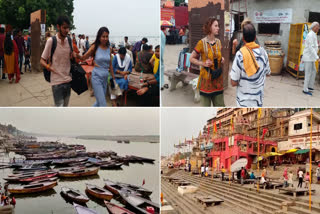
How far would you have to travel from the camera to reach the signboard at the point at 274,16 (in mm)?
6980

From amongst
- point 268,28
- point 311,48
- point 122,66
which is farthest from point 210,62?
point 268,28

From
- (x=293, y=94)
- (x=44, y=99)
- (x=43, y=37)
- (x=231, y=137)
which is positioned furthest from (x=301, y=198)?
(x=43, y=37)

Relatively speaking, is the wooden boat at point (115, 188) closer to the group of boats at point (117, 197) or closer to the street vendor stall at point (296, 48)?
the group of boats at point (117, 197)

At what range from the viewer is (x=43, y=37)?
6887mm

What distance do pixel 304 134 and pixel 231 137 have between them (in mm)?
1925

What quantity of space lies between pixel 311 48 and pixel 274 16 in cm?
231

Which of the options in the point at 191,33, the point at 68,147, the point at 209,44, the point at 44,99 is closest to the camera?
the point at 209,44

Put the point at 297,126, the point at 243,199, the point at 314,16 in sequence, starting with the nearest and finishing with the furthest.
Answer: the point at 243,199
the point at 297,126
the point at 314,16

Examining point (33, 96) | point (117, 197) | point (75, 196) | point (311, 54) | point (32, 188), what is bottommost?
point (117, 197)

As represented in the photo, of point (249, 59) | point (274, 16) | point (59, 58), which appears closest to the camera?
point (249, 59)

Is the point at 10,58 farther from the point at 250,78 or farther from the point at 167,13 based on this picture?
the point at 250,78

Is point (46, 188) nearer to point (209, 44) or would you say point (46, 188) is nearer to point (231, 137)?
point (231, 137)

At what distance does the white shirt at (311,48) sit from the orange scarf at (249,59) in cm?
315

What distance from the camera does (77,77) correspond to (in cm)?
346
